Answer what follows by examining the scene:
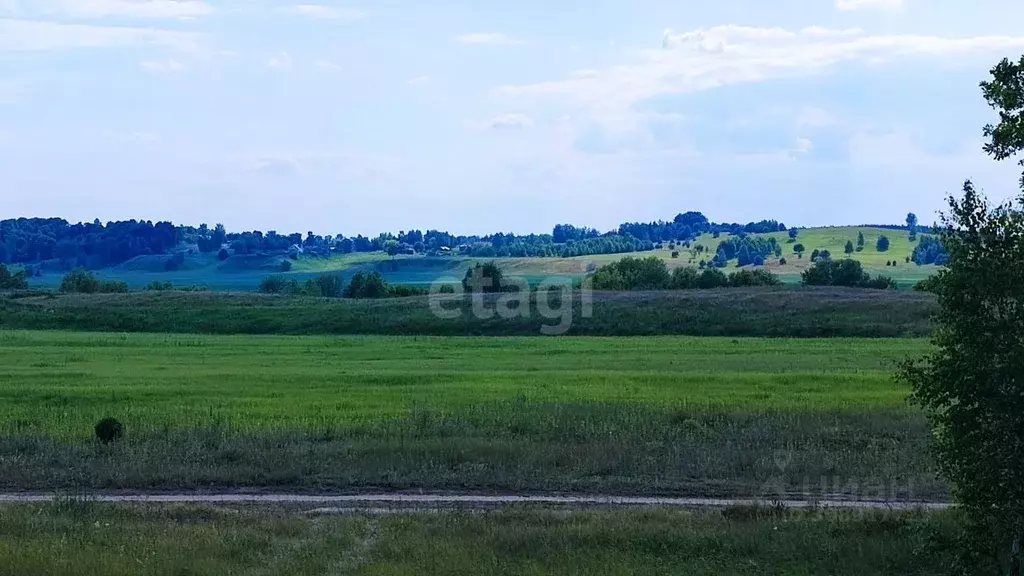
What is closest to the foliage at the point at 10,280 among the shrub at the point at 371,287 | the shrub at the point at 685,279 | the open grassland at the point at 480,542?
the shrub at the point at 371,287

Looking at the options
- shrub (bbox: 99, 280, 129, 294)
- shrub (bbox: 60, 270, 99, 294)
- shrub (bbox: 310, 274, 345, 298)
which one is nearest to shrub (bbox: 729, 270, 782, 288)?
shrub (bbox: 310, 274, 345, 298)

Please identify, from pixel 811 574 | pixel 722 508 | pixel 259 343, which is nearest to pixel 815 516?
pixel 722 508

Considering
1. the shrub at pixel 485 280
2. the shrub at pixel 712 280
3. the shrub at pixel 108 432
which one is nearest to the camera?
the shrub at pixel 108 432

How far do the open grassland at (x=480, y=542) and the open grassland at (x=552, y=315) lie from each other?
56.8 meters

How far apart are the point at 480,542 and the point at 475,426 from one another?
11.7 meters

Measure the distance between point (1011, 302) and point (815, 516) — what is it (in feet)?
20.2

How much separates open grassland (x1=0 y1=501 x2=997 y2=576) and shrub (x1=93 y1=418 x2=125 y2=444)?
23.5ft

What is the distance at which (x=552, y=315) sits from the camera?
3393 inches

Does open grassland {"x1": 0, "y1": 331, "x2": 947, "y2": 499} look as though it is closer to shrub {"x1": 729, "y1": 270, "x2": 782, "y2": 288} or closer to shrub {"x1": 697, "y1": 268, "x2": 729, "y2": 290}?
shrub {"x1": 697, "y1": 268, "x2": 729, "y2": 290}

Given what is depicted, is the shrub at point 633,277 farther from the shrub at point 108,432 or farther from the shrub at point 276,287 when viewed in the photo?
the shrub at point 108,432

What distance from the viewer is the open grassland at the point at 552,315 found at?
76.2 metres

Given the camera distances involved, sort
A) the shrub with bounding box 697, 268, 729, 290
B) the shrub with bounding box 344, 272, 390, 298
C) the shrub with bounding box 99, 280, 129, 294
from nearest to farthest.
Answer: the shrub with bounding box 697, 268, 729, 290 < the shrub with bounding box 344, 272, 390, 298 < the shrub with bounding box 99, 280, 129, 294

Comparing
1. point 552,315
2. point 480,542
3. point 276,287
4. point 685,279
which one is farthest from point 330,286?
point 480,542

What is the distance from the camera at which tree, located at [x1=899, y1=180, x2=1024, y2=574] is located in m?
12.3
